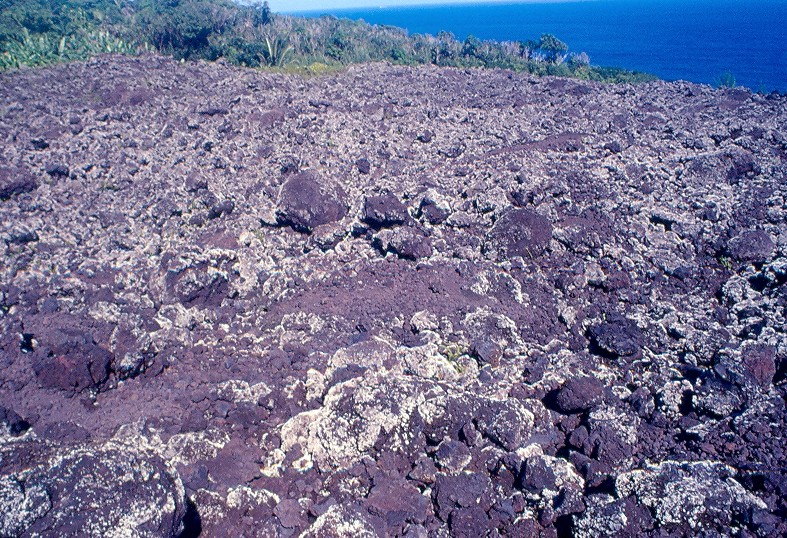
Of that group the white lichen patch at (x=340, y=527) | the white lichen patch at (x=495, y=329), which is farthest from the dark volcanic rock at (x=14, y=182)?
the white lichen patch at (x=340, y=527)

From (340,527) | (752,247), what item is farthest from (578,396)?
(752,247)

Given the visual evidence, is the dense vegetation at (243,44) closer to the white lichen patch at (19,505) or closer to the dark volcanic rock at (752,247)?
the dark volcanic rock at (752,247)

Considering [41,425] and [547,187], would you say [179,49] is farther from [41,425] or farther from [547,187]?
[41,425]

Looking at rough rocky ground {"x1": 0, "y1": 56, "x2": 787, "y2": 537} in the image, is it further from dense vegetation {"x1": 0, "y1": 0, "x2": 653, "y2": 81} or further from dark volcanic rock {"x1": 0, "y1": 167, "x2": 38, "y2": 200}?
dense vegetation {"x1": 0, "y1": 0, "x2": 653, "y2": 81}

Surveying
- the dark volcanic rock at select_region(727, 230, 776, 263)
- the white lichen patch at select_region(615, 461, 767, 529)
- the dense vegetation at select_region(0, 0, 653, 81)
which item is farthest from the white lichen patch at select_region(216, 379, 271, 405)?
the dense vegetation at select_region(0, 0, 653, 81)

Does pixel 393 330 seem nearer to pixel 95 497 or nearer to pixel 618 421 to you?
pixel 618 421
